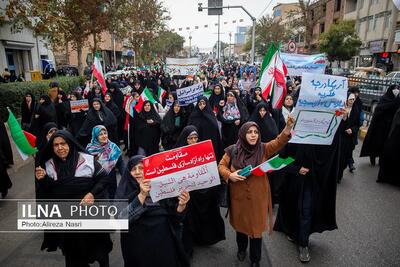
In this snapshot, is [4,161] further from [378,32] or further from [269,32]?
[269,32]

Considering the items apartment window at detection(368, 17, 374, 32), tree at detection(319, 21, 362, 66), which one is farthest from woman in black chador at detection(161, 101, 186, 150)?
apartment window at detection(368, 17, 374, 32)

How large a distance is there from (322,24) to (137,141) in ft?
149

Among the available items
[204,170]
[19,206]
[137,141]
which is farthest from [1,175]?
[204,170]

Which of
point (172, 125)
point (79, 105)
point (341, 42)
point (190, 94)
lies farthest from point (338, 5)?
point (79, 105)

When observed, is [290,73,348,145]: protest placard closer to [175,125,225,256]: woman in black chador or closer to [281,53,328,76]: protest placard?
[175,125,225,256]: woman in black chador

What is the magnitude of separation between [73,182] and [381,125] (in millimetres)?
6146

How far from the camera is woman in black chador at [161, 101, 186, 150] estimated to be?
6.17 meters

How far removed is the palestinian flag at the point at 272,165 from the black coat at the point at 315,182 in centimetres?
87

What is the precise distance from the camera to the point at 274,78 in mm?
6859

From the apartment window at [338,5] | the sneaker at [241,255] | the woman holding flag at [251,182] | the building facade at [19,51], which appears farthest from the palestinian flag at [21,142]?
the apartment window at [338,5]

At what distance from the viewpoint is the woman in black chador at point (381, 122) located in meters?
6.28

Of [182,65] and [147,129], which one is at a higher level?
[182,65]

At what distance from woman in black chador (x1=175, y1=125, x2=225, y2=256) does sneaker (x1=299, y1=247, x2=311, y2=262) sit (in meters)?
0.88

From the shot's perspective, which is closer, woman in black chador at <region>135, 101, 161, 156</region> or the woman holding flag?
the woman holding flag
